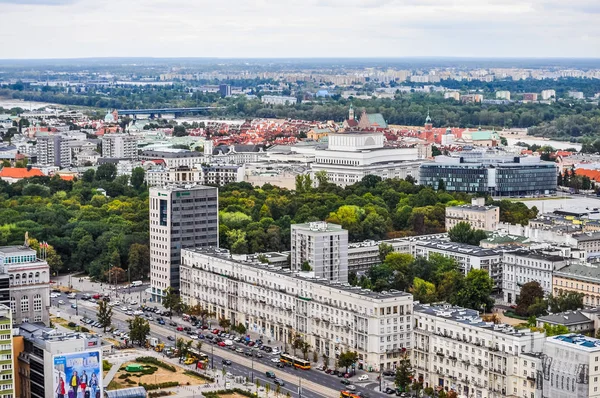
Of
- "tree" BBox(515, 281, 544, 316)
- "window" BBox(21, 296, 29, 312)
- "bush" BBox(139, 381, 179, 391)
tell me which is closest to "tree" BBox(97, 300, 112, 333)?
"window" BBox(21, 296, 29, 312)

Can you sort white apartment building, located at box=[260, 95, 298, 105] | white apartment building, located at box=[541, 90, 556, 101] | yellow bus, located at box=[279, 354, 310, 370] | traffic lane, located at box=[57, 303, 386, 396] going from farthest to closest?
white apartment building, located at box=[541, 90, 556, 101] → white apartment building, located at box=[260, 95, 298, 105] → yellow bus, located at box=[279, 354, 310, 370] → traffic lane, located at box=[57, 303, 386, 396]

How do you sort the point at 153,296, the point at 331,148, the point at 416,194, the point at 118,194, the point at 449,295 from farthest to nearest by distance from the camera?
the point at 331,148, the point at 118,194, the point at 416,194, the point at 153,296, the point at 449,295

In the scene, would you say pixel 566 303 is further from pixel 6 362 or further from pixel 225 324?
pixel 6 362

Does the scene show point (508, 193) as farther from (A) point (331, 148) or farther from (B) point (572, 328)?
(B) point (572, 328)

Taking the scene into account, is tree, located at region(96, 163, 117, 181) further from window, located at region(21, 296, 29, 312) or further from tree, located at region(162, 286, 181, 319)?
window, located at region(21, 296, 29, 312)

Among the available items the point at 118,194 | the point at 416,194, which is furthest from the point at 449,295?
the point at 118,194
